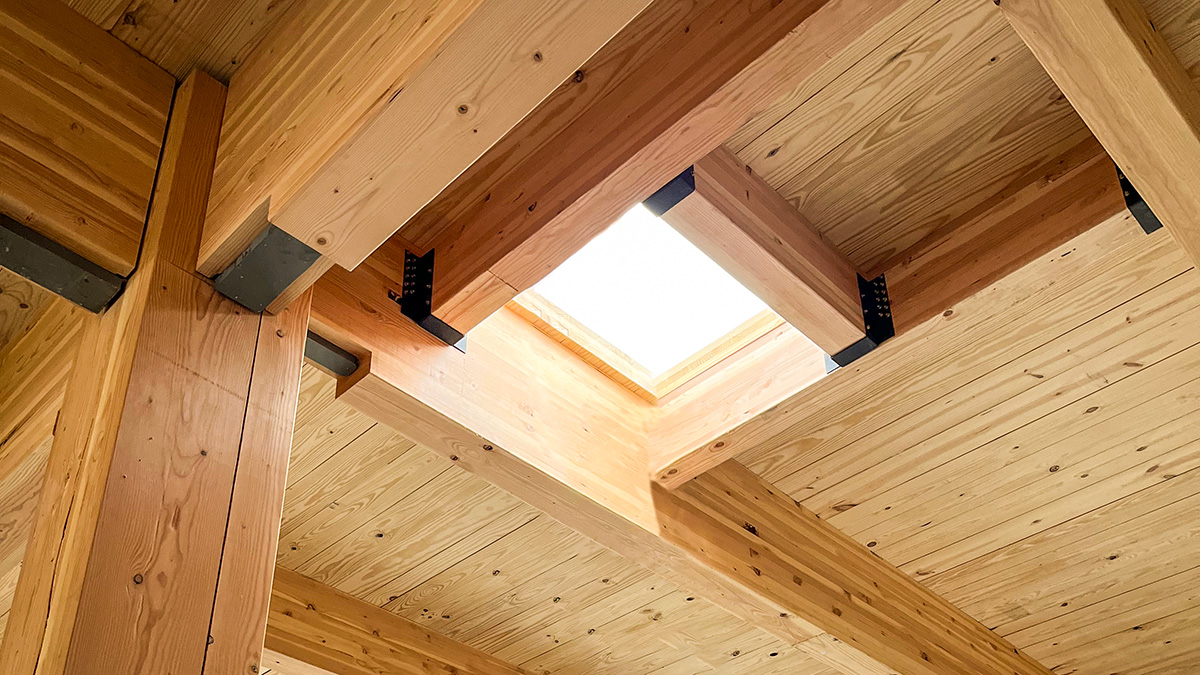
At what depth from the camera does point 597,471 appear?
8.08ft

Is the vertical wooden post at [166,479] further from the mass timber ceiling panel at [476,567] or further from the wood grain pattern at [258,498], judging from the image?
the mass timber ceiling panel at [476,567]

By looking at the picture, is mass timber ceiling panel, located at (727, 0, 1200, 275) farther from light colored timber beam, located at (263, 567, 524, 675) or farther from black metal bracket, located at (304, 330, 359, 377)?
light colored timber beam, located at (263, 567, 524, 675)

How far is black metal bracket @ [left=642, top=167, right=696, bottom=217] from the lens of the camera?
202cm

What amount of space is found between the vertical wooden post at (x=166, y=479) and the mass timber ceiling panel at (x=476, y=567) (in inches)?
26.4

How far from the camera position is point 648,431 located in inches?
107

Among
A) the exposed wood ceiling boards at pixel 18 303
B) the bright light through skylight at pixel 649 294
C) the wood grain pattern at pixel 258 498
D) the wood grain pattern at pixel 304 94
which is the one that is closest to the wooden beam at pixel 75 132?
the wood grain pattern at pixel 304 94

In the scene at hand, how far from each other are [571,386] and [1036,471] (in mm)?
1361

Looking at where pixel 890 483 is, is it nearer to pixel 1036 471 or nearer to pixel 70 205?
pixel 1036 471

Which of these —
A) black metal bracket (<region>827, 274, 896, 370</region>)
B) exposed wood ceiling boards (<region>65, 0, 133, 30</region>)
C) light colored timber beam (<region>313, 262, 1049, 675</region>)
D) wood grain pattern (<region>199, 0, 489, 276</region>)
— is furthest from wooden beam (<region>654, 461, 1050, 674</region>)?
exposed wood ceiling boards (<region>65, 0, 133, 30</region>)

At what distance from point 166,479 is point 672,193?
1.02 m

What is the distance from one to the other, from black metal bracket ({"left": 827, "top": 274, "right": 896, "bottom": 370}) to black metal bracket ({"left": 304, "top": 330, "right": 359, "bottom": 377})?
1045 mm

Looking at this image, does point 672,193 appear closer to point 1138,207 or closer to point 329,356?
point 329,356

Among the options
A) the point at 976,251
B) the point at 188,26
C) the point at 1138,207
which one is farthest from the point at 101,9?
the point at 1138,207

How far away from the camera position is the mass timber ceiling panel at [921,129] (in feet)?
6.63
